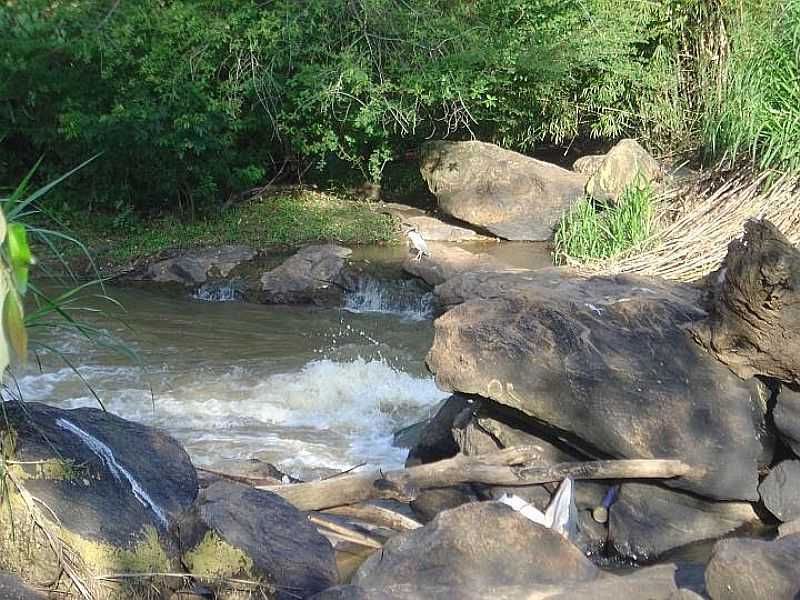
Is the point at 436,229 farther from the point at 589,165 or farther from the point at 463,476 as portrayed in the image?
the point at 463,476

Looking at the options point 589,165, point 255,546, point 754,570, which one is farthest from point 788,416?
point 589,165

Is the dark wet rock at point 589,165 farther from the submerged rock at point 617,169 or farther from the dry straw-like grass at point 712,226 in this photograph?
the dry straw-like grass at point 712,226

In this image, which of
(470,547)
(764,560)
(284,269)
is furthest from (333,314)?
(764,560)

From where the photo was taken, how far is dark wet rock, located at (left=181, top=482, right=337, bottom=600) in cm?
384

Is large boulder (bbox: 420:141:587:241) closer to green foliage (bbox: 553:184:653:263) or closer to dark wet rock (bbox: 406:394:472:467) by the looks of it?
green foliage (bbox: 553:184:653:263)

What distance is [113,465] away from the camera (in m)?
3.94

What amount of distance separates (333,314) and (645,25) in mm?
7216

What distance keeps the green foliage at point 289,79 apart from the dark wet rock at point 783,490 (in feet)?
30.0

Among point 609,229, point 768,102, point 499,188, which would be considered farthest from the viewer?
point 499,188

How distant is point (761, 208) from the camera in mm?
8961

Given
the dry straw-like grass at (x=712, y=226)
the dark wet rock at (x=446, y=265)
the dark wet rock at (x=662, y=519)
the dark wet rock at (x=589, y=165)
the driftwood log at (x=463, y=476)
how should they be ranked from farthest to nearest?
the dark wet rock at (x=589, y=165) < the dark wet rock at (x=446, y=265) < the dry straw-like grass at (x=712, y=226) < the dark wet rock at (x=662, y=519) < the driftwood log at (x=463, y=476)

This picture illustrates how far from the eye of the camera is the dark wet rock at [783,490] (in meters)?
5.34

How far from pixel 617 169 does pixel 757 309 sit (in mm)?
8745

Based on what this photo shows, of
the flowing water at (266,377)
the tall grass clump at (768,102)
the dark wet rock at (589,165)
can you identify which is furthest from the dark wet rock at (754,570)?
the dark wet rock at (589,165)
